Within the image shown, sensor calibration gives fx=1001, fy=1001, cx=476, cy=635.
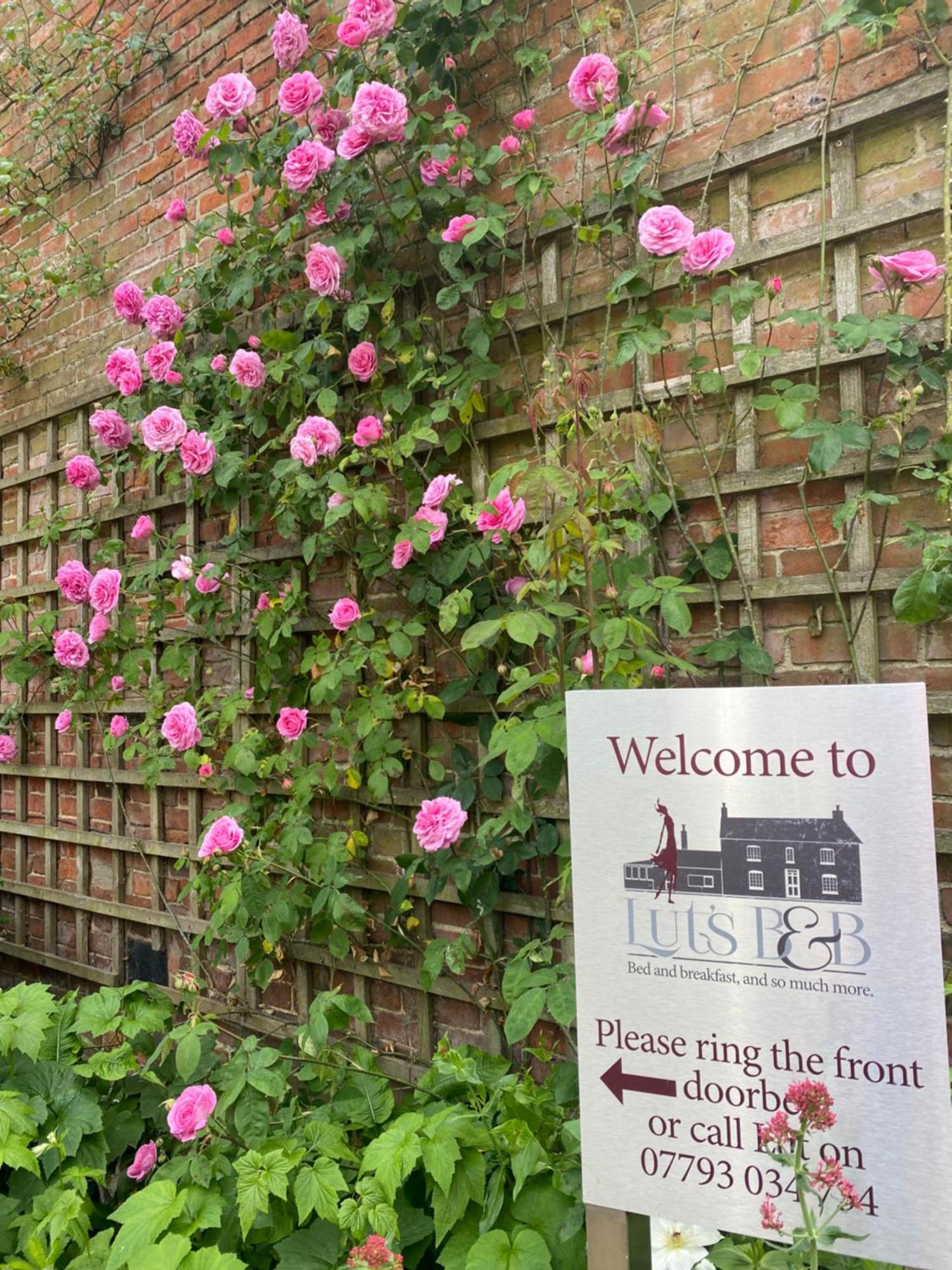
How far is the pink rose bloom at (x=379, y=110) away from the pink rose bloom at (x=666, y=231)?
658 millimetres

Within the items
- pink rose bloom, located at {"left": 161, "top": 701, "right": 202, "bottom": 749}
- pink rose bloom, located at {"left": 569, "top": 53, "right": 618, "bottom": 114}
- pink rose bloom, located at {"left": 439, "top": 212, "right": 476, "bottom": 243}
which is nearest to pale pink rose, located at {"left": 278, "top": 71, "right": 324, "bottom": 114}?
pink rose bloom, located at {"left": 439, "top": 212, "right": 476, "bottom": 243}

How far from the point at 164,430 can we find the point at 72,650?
33.9 inches

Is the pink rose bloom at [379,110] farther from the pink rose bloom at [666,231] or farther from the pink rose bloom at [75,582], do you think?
the pink rose bloom at [75,582]

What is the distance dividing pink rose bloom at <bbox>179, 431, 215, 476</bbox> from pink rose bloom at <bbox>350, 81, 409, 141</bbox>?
821 millimetres

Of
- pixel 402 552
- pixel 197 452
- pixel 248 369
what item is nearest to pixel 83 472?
pixel 197 452

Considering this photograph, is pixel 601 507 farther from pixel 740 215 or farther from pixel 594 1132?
pixel 594 1132

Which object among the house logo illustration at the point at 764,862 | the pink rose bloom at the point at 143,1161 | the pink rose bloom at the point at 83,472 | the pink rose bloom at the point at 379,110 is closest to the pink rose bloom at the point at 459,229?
the pink rose bloom at the point at 379,110

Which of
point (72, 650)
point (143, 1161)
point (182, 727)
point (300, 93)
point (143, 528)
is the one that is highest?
point (300, 93)

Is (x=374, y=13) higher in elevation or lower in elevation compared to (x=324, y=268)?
higher

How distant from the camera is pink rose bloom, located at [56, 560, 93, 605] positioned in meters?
2.88

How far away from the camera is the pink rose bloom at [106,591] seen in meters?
2.76

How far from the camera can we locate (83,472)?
2.94m

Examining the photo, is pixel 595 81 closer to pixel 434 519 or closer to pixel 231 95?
pixel 434 519

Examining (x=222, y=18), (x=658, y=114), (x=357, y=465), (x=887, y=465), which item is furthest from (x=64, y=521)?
(x=887, y=465)
